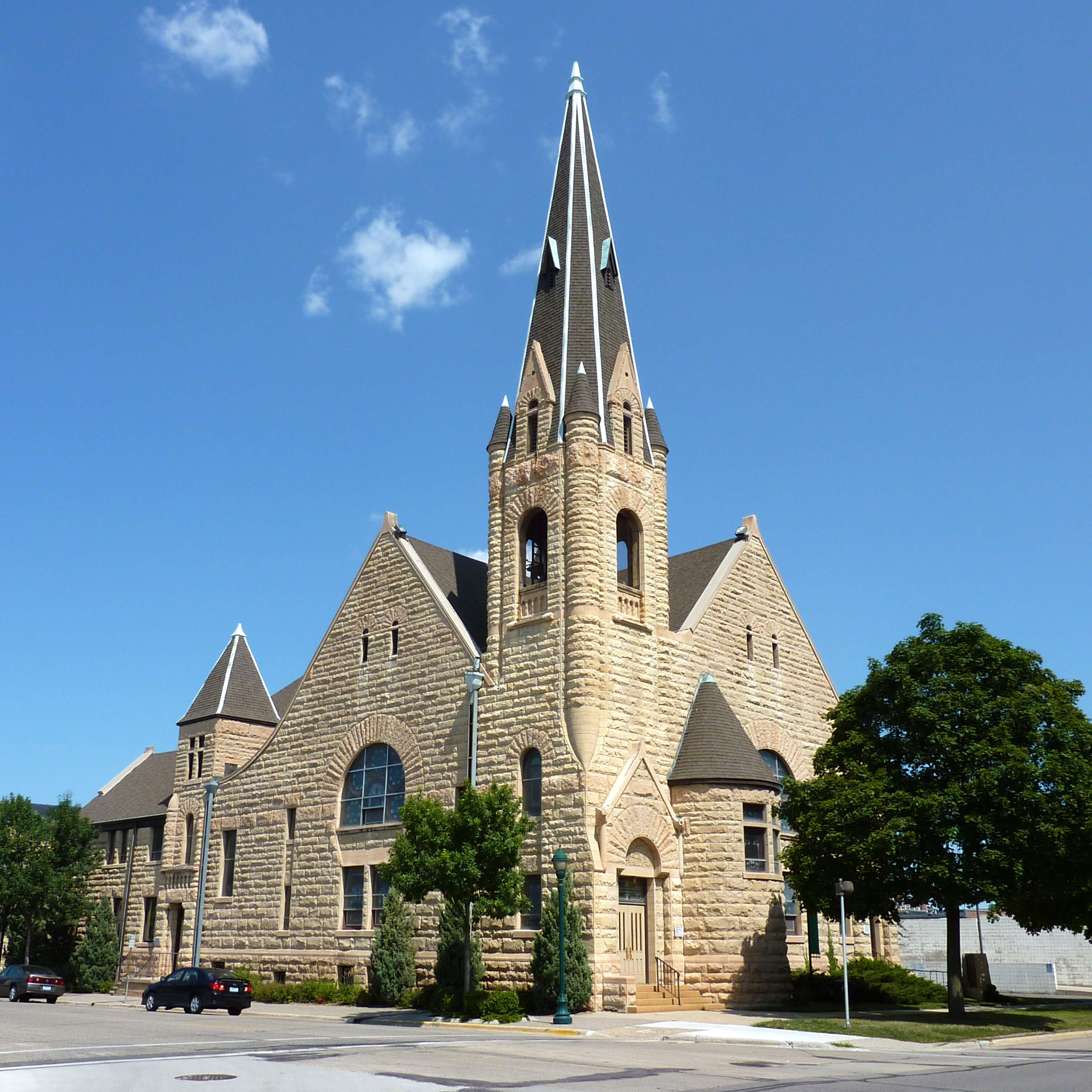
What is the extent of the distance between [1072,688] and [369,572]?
2186 cm

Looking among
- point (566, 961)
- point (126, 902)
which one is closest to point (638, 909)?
point (566, 961)

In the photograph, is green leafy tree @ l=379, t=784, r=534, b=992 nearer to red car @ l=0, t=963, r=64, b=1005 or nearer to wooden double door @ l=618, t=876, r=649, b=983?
wooden double door @ l=618, t=876, r=649, b=983

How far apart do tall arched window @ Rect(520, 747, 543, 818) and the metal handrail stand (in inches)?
194

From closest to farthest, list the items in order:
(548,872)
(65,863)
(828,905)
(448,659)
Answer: (828,905), (548,872), (448,659), (65,863)

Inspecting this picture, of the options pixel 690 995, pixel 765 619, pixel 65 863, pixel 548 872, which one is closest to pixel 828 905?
pixel 690 995

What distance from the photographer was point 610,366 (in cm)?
3494

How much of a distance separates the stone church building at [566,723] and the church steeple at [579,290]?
9cm

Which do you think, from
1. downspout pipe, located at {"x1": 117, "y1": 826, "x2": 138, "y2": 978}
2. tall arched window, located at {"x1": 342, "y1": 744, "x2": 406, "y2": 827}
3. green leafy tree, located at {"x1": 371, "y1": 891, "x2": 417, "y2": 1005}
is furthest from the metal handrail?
downspout pipe, located at {"x1": 117, "y1": 826, "x2": 138, "y2": 978}

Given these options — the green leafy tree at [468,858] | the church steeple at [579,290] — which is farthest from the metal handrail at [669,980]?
the church steeple at [579,290]

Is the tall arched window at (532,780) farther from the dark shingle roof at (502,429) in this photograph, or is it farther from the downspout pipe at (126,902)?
the downspout pipe at (126,902)

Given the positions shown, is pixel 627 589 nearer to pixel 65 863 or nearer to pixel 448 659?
pixel 448 659

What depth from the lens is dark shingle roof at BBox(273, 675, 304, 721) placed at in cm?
4869

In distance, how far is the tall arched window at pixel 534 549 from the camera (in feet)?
110

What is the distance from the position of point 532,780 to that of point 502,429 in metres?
10.9
